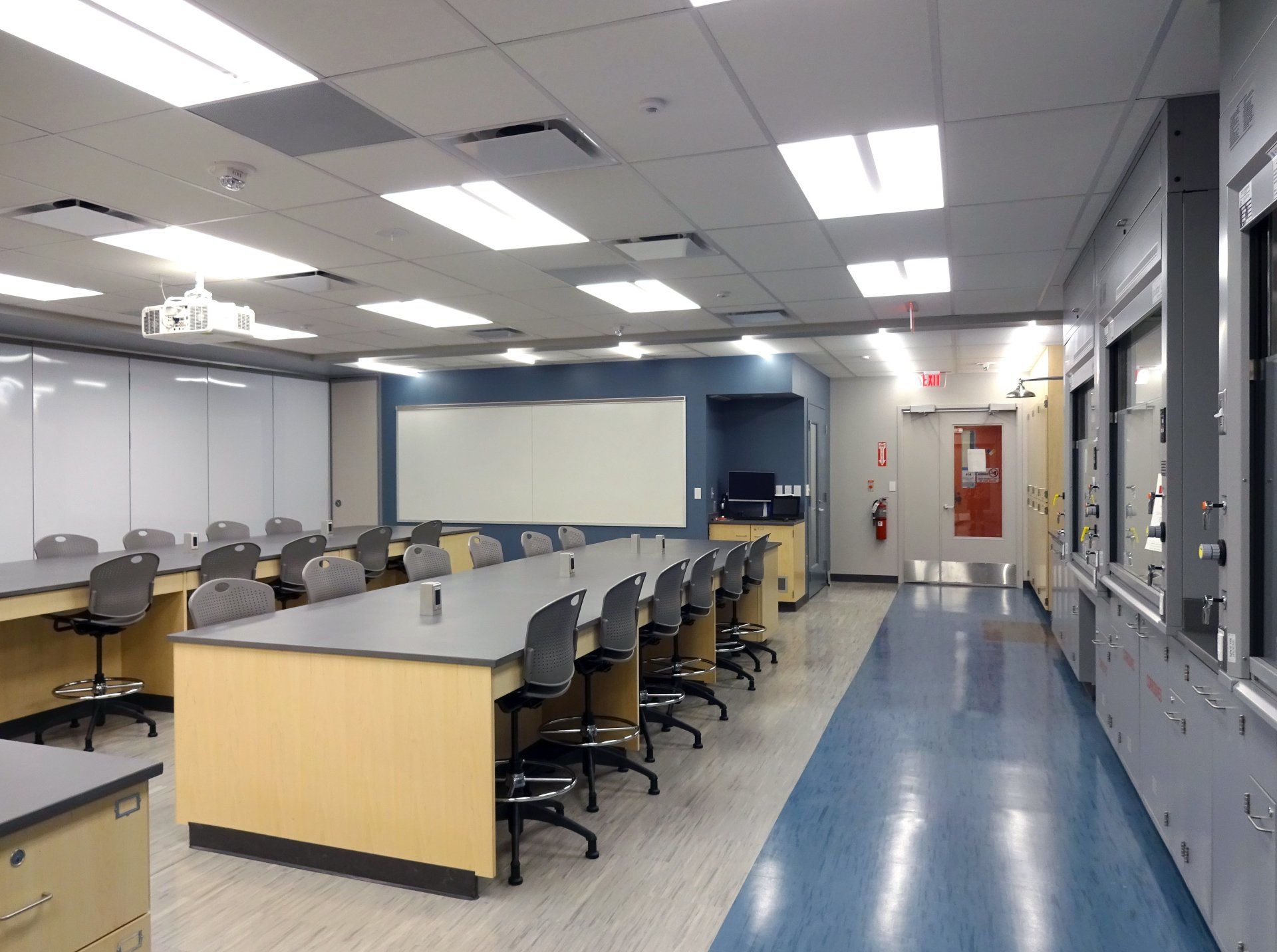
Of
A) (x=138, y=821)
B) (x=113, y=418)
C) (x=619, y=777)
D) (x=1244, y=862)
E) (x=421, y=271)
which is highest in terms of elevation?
(x=421, y=271)

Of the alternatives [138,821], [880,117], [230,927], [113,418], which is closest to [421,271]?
[880,117]

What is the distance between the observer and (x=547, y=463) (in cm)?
984

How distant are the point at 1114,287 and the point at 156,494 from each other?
8565mm

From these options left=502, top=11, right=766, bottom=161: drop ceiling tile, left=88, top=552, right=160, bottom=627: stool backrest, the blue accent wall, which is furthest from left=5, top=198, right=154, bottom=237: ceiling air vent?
the blue accent wall

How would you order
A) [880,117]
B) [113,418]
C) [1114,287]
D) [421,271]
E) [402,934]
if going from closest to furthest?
1. [402,934]
2. [880,117]
3. [1114,287]
4. [421,271]
5. [113,418]

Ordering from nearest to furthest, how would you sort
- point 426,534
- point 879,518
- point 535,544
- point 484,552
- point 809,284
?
point 809,284
point 484,552
point 535,544
point 426,534
point 879,518

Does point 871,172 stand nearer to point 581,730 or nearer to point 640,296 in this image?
point 640,296

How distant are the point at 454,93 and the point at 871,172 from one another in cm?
180

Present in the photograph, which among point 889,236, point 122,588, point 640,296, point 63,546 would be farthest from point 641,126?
point 63,546

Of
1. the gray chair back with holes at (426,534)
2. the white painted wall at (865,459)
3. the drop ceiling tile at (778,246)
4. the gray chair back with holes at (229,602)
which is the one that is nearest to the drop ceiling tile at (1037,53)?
the drop ceiling tile at (778,246)

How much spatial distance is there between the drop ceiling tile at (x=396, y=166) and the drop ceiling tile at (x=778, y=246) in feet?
4.92

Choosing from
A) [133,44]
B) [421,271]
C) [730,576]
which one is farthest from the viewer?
[730,576]

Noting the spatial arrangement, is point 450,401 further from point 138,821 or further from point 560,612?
point 138,821

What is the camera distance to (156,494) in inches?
340
